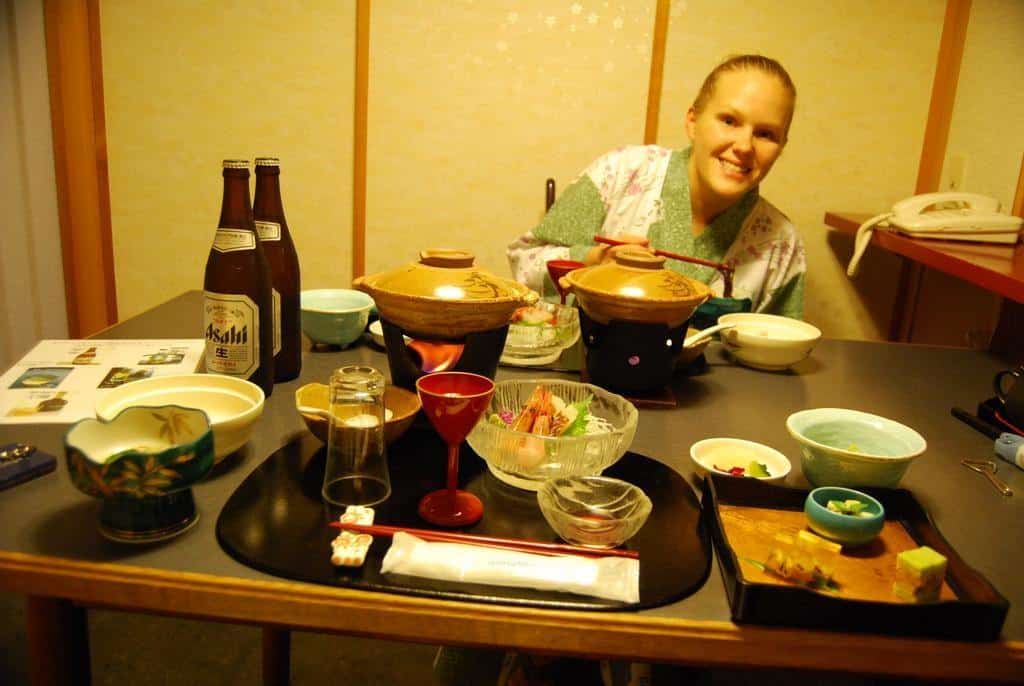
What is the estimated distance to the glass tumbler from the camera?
872 millimetres

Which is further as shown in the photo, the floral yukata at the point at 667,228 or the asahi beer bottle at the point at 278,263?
the floral yukata at the point at 667,228

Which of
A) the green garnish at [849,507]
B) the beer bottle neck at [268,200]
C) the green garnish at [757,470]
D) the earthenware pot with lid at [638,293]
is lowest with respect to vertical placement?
Result: the green garnish at [757,470]

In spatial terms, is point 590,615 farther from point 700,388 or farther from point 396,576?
point 700,388

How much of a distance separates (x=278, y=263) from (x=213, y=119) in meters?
1.85

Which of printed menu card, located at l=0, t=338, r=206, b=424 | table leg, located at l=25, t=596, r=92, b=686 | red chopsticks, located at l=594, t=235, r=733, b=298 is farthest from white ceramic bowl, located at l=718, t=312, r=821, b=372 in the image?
table leg, located at l=25, t=596, r=92, b=686

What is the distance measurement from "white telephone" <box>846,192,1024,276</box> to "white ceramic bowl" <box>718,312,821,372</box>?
3.09 feet

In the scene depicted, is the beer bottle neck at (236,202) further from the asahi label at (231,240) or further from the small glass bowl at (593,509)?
the small glass bowl at (593,509)

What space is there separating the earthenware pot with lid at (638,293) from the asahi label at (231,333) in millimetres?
479

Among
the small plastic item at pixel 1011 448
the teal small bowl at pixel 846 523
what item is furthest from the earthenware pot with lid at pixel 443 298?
the small plastic item at pixel 1011 448

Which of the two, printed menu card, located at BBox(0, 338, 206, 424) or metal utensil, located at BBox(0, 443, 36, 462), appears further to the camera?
printed menu card, located at BBox(0, 338, 206, 424)

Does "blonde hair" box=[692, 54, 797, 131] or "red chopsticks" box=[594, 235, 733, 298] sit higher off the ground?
"blonde hair" box=[692, 54, 797, 131]

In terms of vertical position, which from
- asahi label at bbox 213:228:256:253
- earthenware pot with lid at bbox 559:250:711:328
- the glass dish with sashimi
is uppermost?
asahi label at bbox 213:228:256:253

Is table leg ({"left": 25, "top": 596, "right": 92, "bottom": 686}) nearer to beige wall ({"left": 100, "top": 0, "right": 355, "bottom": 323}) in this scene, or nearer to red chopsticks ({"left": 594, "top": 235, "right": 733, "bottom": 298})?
red chopsticks ({"left": 594, "top": 235, "right": 733, "bottom": 298})

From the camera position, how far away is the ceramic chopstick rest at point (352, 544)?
2.38 feet
